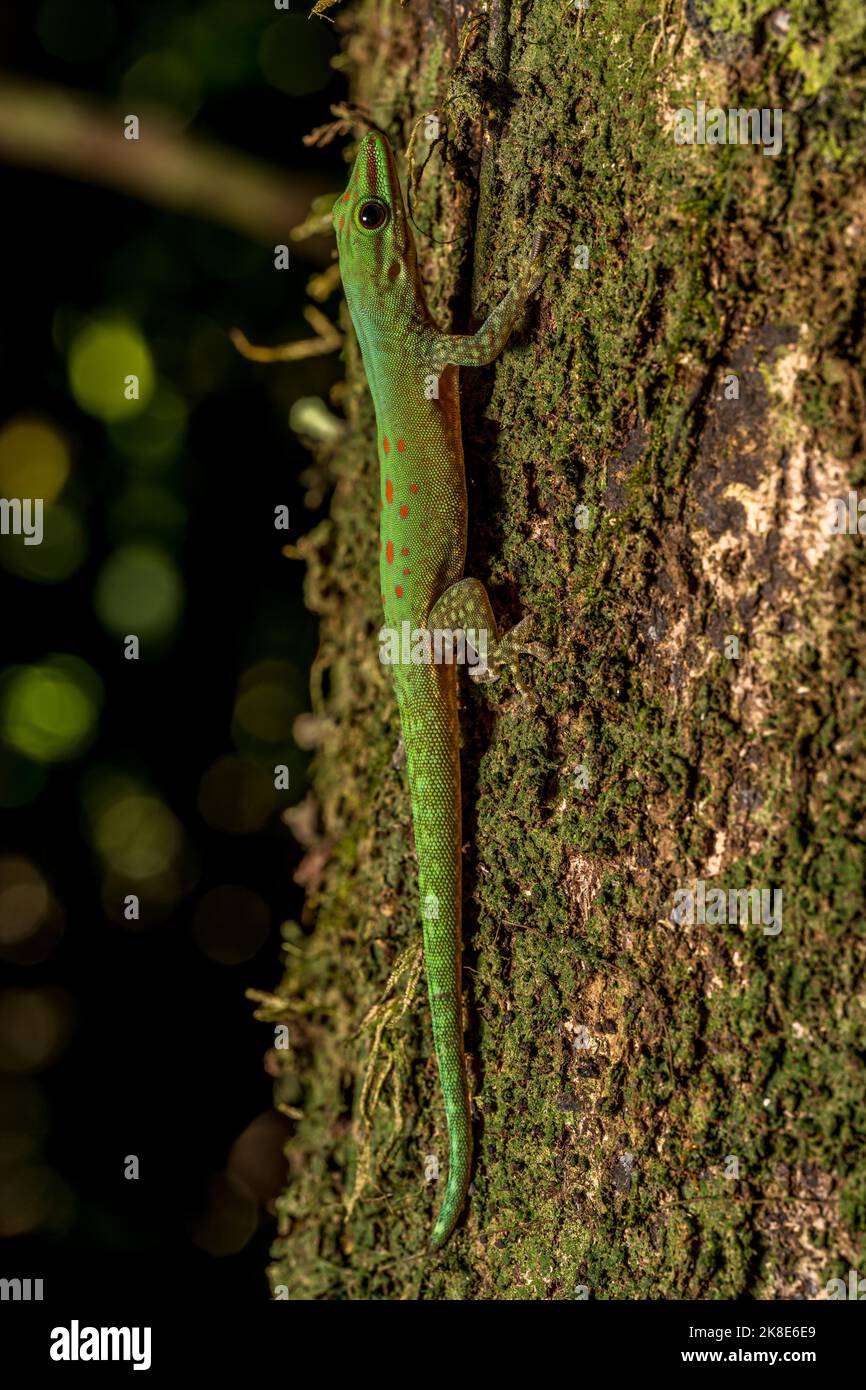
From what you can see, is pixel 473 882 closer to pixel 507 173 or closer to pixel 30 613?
pixel 507 173

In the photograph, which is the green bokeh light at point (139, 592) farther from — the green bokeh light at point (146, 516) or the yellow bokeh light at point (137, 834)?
the yellow bokeh light at point (137, 834)

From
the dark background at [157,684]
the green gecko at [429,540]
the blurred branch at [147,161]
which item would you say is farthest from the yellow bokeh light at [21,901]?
the blurred branch at [147,161]

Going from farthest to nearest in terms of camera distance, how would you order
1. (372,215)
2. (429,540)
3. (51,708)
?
1. (51,708)
2. (372,215)
3. (429,540)

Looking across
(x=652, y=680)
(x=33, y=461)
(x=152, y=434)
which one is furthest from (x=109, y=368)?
(x=652, y=680)

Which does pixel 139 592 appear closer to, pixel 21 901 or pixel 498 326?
pixel 21 901

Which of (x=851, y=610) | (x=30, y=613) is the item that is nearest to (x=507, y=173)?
(x=851, y=610)

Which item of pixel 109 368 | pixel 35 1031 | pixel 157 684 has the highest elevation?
pixel 109 368
